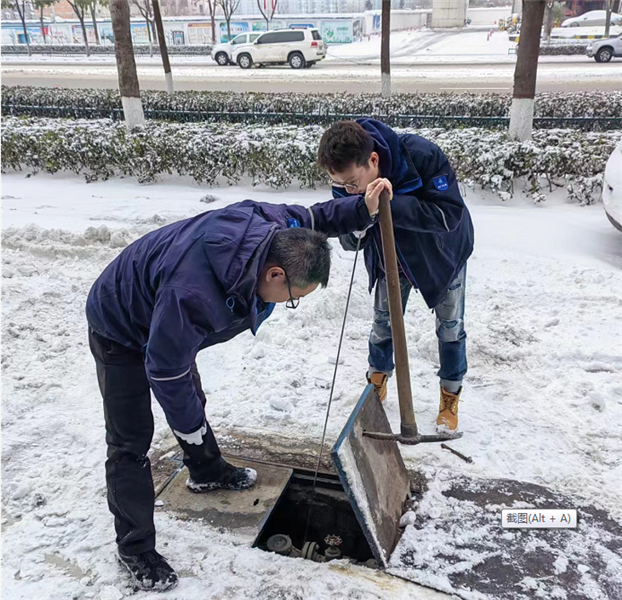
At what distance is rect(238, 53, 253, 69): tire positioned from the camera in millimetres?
22016

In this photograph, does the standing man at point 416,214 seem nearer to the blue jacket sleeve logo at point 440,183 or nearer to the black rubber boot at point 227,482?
the blue jacket sleeve logo at point 440,183

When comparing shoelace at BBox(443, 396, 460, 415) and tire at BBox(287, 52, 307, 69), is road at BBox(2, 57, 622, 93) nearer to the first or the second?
tire at BBox(287, 52, 307, 69)

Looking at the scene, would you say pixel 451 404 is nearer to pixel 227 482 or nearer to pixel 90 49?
pixel 227 482

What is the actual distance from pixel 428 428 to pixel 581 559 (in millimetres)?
966

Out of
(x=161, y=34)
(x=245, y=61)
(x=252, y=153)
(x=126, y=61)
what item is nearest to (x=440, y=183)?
(x=252, y=153)

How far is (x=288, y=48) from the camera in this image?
21328 millimetres

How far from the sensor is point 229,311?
1715 mm

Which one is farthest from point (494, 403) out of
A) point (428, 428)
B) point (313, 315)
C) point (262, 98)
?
point (262, 98)

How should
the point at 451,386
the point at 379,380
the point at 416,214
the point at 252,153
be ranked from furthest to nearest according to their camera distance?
the point at 252,153, the point at 379,380, the point at 451,386, the point at 416,214

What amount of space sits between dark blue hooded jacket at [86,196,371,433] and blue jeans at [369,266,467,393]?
96 cm

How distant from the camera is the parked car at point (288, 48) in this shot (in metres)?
21.3

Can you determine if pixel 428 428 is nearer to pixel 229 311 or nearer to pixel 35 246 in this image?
pixel 229 311

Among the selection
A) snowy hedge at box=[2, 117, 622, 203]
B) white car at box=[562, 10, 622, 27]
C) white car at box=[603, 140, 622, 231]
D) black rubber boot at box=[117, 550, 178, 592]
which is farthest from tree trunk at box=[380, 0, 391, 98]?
white car at box=[562, 10, 622, 27]

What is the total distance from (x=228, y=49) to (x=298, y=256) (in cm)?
2389
